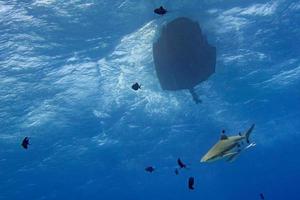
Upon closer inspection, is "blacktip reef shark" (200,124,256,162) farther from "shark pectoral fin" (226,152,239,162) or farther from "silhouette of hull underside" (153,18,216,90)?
"silhouette of hull underside" (153,18,216,90)

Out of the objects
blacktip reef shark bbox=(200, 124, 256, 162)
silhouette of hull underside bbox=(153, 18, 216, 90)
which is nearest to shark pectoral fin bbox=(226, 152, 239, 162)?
blacktip reef shark bbox=(200, 124, 256, 162)

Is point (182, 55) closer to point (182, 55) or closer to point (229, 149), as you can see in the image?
point (182, 55)

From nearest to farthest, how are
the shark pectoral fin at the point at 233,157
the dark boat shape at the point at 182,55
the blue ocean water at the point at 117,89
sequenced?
the shark pectoral fin at the point at 233,157 < the blue ocean water at the point at 117,89 < the dark boat shape at the point at 182,55

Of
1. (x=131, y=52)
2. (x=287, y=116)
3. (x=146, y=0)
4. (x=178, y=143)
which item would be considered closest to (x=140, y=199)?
(x=178, y=143)

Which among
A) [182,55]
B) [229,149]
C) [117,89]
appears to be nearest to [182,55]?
[182,55]

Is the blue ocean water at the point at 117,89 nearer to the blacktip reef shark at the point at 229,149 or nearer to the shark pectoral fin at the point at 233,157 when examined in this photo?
the blacktip reef shark at the point at 229,149

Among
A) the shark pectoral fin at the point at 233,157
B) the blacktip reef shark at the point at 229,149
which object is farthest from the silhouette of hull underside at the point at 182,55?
the shark pectoral fin at the point at 233,157

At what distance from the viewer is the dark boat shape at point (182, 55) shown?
15594 mm

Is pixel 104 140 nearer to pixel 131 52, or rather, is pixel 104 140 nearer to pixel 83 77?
pixel 83 77

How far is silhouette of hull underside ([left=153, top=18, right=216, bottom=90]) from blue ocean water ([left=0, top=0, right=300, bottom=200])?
60 centimetres

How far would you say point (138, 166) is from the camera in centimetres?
4331

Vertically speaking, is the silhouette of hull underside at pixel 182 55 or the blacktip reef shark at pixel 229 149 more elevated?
the blacktip reef shark at pixel 229 149

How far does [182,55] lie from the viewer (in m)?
16.4

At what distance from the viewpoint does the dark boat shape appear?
15594 millimetres
